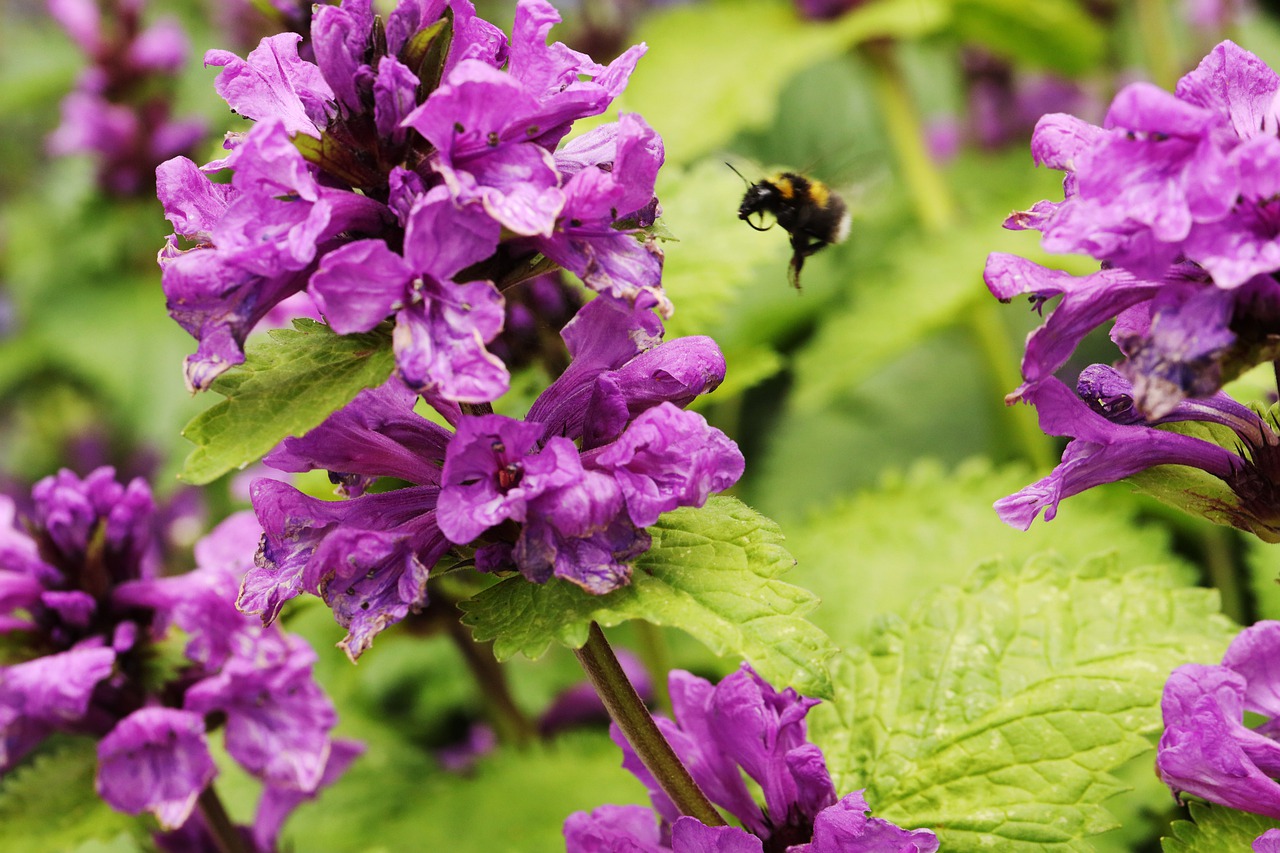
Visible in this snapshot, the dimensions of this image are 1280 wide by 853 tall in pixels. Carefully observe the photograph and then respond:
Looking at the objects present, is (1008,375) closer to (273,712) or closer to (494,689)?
(494,689)

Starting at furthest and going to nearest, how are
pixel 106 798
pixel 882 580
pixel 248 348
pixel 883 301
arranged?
pixel 883 301 → pixel 882 580 → pixel 106 798 → pixel 248 348

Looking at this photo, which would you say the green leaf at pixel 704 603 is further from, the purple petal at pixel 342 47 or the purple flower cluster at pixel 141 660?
the purple flower cluster at pixel 141 660

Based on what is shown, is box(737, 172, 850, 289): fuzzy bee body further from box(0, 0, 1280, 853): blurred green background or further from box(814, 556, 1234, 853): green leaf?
box(814, 556, 1234, 853): green leaf

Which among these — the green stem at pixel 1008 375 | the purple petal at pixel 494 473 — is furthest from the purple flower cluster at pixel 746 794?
the green stem at pixel 1008 375

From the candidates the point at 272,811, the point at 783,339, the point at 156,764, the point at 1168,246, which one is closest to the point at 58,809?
the point at 156,764

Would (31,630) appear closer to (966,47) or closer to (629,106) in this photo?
(629,106)

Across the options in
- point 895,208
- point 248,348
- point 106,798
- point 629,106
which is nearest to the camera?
point 248,348

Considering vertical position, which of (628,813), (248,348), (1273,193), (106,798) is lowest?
(628,813)

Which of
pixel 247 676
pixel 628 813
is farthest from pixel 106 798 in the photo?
pixel 628 813
